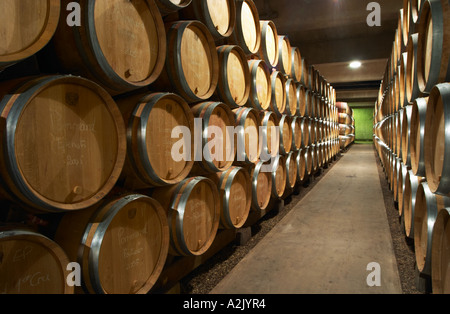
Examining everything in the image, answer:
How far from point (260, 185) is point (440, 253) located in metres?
2.38

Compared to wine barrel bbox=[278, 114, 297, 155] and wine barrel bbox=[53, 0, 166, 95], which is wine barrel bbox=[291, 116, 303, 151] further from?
wine barrel bbox=[53, 0, 166, 95]

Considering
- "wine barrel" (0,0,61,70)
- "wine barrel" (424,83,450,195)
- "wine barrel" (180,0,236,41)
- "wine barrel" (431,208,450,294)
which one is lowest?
"wine barrel" (431,208,450,294)

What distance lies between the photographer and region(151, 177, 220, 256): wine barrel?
7.50ft

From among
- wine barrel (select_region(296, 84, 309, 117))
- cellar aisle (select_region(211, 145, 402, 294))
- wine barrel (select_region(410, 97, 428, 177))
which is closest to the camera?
wine barrel (select_region(410, 97, 428, 177))

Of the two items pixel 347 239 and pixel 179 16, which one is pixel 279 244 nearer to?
pixel 347 239

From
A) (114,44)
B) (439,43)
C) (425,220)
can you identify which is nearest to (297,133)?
(425,220)

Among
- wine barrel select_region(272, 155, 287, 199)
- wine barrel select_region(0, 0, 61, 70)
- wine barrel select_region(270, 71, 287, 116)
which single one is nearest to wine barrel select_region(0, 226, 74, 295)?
→ wine barrel select_region(0, 0, 61, 70)

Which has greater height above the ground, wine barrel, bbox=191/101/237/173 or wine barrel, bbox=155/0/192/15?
wine barrel, bbox=155/0/192/15

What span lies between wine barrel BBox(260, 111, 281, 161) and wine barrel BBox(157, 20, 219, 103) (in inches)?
53.0

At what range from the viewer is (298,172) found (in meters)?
5.87

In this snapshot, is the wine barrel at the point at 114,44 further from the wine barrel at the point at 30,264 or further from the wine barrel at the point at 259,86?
the wine barrel at the point at 259,86

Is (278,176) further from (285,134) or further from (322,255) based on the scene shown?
(322,255)

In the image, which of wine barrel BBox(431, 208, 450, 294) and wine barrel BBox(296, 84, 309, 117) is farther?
wine barrel BBox(296, 84, 309, 117)
